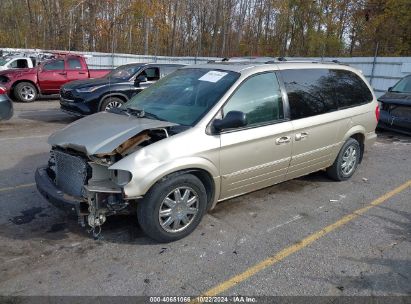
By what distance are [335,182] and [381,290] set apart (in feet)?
9.00

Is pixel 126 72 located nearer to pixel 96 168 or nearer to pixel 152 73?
pixel 152 73

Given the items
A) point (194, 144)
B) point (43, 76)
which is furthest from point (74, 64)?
point (194, 144)

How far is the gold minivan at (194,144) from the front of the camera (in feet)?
11.2

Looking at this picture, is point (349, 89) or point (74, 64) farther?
point (74, 64)

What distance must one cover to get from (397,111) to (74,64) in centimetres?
1162

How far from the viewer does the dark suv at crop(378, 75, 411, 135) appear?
889cm

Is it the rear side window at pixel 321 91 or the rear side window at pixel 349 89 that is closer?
the rear side window at pixel 321 91

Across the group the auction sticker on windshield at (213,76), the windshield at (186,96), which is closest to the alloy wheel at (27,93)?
the windshield at (186,96)

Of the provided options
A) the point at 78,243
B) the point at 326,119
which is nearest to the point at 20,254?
the point at 78,243

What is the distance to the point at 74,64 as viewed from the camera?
14.6m

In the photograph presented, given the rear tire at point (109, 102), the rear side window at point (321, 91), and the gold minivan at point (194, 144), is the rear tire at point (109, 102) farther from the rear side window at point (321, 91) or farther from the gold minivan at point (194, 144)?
the rear side window at point (321, 91)

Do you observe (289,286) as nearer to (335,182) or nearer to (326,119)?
(326,119)

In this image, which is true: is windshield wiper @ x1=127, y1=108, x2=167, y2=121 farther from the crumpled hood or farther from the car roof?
the car roof

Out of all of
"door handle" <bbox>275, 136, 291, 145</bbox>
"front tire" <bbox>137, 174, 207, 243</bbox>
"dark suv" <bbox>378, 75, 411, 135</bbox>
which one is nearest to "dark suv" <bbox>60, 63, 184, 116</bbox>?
"dark suv" <bbox>378, 75, 411, 135</bbox>
